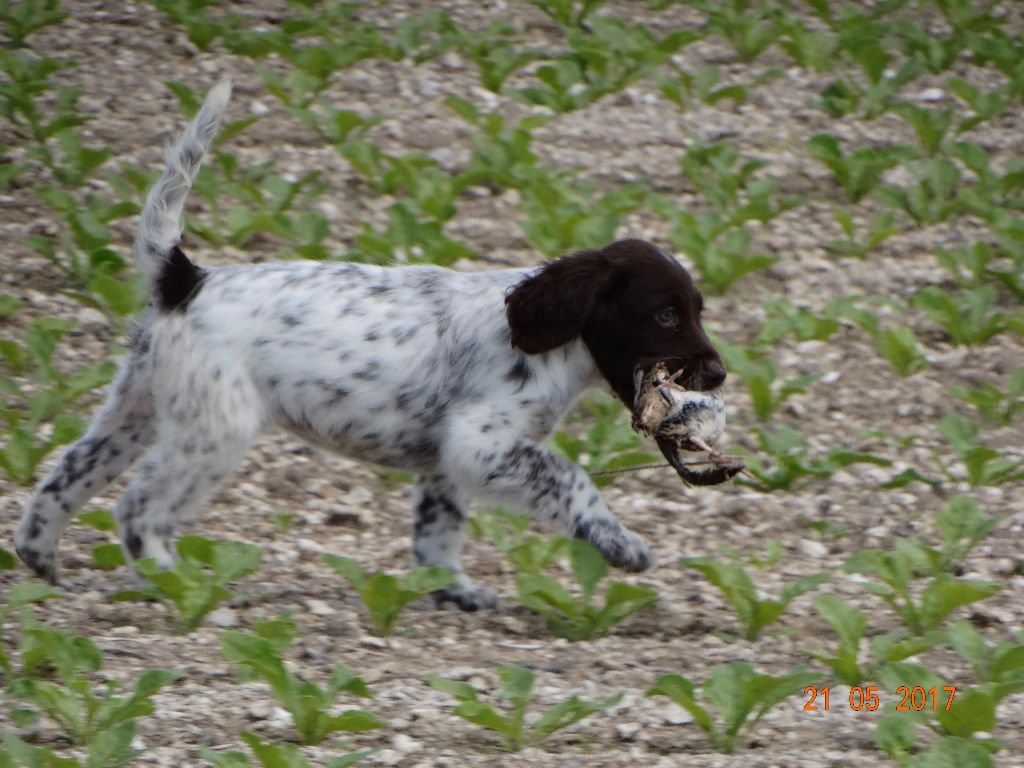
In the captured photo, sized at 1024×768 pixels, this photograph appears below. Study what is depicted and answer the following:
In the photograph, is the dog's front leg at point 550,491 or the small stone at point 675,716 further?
the dog's front leg at point 550,491

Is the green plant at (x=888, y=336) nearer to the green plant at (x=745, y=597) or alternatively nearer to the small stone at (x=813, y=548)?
the small stone at (x=813, y=548)

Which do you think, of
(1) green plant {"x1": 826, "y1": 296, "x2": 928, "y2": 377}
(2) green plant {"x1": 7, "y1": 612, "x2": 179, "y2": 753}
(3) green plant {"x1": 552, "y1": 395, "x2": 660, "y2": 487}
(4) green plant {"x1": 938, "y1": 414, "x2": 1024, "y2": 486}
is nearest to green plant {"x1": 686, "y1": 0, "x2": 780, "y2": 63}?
(1) green plant {"x1": 826, "y1": 296, "x2": 928, "y2": 377}

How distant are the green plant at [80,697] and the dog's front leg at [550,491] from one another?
1.40 meters

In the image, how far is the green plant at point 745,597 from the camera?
5223 mm

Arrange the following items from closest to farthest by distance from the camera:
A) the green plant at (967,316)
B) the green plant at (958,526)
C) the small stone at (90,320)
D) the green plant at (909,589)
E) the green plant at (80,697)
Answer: the green plant at (80,697) < the green plant at (909,589) < the green plant at (958,526) < the small stone at (90,320) < the green plant at (967,316)

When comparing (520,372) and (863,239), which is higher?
(520,372)

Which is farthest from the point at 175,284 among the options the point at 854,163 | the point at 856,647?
the point at 854,163

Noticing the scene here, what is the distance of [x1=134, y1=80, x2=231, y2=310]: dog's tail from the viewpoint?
5.49m

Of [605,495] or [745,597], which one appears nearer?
[745,597]

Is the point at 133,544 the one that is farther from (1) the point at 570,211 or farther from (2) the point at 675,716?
(1) the point at 570,211

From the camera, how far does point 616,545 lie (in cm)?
532

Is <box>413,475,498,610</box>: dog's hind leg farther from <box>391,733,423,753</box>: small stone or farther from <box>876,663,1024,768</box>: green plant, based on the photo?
<box>876,663,1024,768</box>: green plant

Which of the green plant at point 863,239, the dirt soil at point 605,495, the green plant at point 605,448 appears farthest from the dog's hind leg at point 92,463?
the green plant at point 863,239

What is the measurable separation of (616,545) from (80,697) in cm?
170
